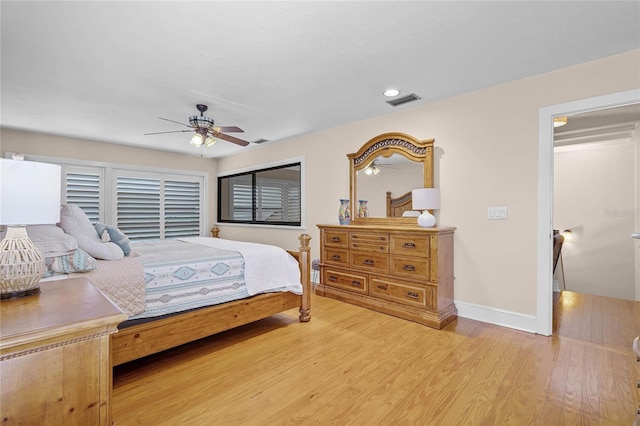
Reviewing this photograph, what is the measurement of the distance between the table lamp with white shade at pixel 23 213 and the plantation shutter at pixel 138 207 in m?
4.56

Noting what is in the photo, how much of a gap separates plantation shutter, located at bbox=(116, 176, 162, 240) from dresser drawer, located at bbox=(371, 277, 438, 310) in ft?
14.6

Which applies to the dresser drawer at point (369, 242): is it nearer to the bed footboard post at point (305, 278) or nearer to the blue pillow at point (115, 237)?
the bed footboard post at point (305, 278)

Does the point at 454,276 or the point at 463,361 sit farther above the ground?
the point at 454,276

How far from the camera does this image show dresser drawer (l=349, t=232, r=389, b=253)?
11.1ft

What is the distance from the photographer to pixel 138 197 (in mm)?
5605

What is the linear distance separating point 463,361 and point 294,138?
3.93 meters

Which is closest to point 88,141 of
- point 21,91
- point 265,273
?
point 21,91

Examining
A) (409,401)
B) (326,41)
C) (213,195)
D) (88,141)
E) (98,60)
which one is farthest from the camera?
(213,195)

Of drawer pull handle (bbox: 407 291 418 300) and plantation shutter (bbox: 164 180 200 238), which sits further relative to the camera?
plantation shutter (bbox: 164 180 200 238)

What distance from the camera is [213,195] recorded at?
21.9ft

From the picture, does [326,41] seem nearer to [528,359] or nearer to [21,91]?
[528,359]

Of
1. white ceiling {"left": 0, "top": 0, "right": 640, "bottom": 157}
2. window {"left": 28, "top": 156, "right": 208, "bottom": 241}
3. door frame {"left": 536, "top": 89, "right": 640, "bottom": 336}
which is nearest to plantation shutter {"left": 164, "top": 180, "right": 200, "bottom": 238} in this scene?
window {"left": 28, "top": 156, "right": 208, "bottom": 241}

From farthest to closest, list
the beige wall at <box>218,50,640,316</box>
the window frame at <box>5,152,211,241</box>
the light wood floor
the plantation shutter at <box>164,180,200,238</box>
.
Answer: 1. the plantation shutter at <box>164,180,200,238</box>
2. the window frame at <box>5,152,211,241</box>
3. the beige wall at <box>218,50,640,316</box>
4. the light wood floor

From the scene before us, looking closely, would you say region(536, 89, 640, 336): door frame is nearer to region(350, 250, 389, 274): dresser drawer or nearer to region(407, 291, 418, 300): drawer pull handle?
region(407, 291, 418, 300): drawer pull handle
